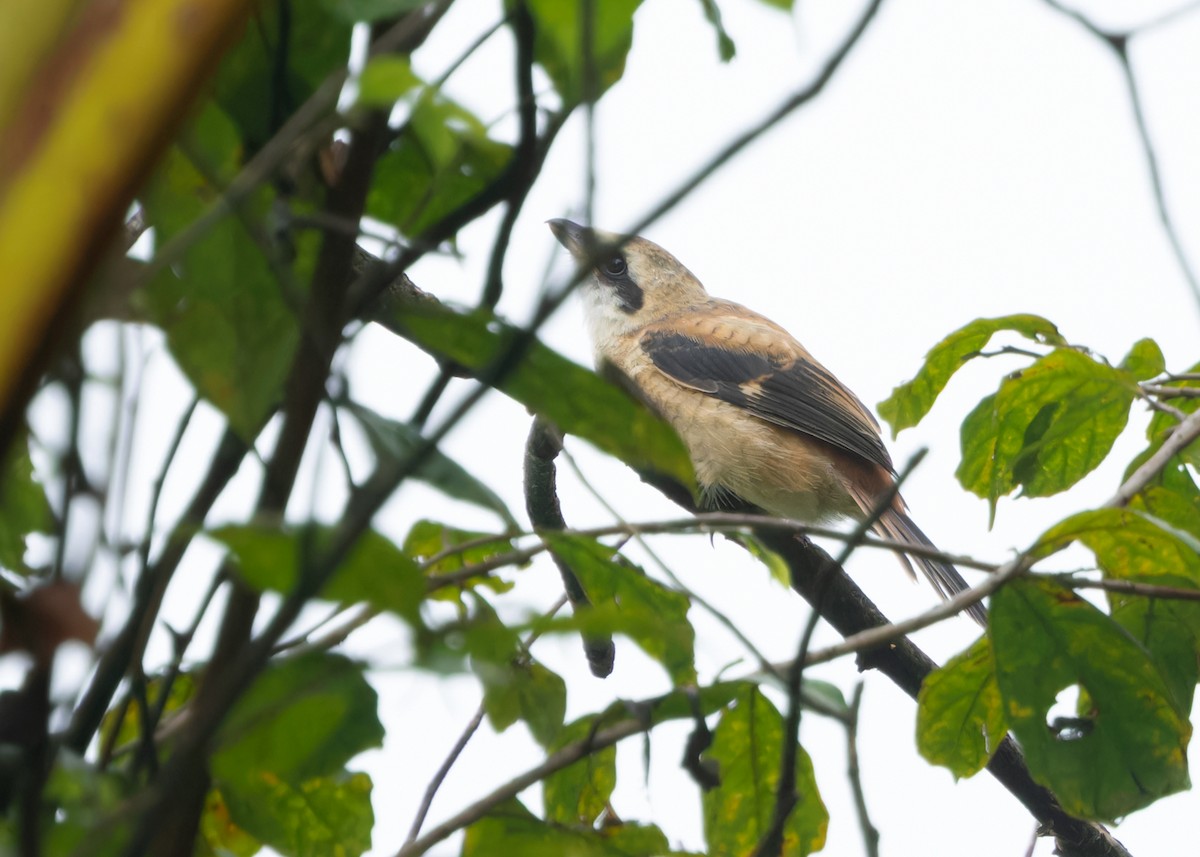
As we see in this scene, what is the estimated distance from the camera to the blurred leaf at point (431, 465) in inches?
44.4

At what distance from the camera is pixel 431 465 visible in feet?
3.77

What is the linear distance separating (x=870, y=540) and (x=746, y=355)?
5532 millimetres

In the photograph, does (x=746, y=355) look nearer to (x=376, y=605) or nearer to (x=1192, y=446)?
(x=1192, y=446)

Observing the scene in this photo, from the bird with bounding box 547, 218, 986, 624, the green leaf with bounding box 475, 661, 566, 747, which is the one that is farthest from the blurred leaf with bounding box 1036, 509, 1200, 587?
the bird with bounding box 547, 218, 986, 624

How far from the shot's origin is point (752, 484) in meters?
→ 6.35

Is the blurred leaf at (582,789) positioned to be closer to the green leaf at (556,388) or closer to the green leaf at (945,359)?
the green leaf at (556,388)

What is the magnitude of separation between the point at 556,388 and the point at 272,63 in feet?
1.31

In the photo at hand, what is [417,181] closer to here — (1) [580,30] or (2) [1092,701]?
(1) [580,30]

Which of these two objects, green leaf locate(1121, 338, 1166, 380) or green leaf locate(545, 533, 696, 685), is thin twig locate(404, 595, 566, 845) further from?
green leaf locate(1121, 338, 1166, 380)

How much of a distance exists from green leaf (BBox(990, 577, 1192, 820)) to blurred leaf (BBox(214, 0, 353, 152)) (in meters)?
1.15

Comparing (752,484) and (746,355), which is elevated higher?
(746,355)

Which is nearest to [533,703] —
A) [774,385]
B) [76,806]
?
[76,806]

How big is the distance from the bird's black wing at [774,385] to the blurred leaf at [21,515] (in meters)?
5.17

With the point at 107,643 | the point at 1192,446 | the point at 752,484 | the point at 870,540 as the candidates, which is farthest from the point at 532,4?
the point at 752,484
